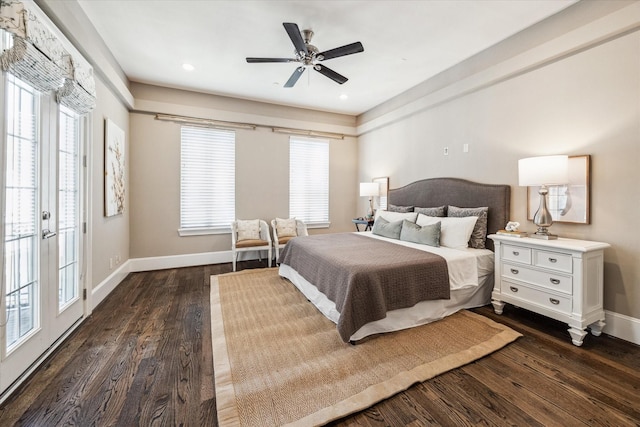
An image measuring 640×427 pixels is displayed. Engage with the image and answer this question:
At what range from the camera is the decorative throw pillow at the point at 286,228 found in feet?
16.1

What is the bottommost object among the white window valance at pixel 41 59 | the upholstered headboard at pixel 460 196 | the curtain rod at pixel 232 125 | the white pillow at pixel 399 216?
the white pillow at pixel 399 216

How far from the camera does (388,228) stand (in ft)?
12.8

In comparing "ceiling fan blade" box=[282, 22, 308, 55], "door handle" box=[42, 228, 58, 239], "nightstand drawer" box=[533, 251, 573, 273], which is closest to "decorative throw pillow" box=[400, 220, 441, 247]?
"nightstand drawer" box=[533, 251, 573, 273]

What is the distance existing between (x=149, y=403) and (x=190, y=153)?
3956 mm

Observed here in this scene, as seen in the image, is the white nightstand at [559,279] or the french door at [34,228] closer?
the french door at [34,228]

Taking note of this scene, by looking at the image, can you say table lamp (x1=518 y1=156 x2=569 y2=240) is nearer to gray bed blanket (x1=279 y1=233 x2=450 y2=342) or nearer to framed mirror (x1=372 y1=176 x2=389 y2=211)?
gray bed blanket (x1=279 y1=233 x2=450 y2=342)

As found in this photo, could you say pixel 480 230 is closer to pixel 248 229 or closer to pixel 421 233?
pixel 421 233

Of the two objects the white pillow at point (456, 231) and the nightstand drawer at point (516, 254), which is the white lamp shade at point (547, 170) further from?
the white pillow at point (456, 231)

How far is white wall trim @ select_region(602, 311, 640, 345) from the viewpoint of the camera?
2.23 metres

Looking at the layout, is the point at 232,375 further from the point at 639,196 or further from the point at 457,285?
the point at 639,196

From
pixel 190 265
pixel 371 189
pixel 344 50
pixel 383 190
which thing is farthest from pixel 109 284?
pixel 383 190

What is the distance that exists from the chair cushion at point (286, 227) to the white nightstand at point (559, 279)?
3237 mm

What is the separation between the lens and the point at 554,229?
2768 millimetres

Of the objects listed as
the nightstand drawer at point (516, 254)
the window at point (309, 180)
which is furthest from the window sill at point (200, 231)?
the nightstand drawer at point (516, 254)
